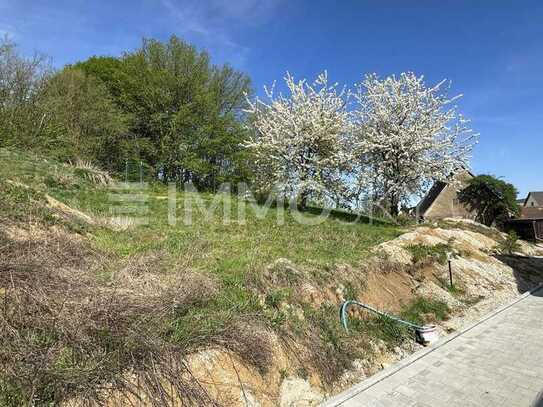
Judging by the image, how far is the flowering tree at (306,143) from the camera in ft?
56.2

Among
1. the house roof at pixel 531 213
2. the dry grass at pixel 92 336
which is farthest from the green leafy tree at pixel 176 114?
the house roof at pixel 531 213

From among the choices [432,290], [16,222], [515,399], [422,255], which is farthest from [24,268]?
[422,255]

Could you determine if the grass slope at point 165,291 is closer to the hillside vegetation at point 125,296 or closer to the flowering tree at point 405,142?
the hillside vegetation at point 125,296

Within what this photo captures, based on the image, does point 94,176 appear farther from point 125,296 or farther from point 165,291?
point 125,296

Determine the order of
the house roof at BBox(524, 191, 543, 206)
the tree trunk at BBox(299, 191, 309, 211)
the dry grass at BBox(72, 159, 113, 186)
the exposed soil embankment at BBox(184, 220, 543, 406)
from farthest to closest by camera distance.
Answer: the house roof at BBox(524, 191, 543, 206), the tree trunk at BBox(299, 191, 309, 211), the dry grass at BBox(72, 159, 113, 186), the exposed soil embankment at BBox(184, 220, 543, 406)

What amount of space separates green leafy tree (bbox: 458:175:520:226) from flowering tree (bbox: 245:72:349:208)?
17767 mm

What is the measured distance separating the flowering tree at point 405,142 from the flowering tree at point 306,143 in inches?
52.2

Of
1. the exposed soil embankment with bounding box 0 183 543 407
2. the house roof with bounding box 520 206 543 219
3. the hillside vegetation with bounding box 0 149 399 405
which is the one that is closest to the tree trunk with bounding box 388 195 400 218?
the hillside vegetation with bounding box 0 149 399 405

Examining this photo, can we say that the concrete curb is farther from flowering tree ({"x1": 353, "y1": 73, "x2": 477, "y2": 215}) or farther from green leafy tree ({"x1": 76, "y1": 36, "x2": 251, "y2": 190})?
green leafy tree ({"x1": 76, "y1": 36, "x2": 251, "y2": 190})

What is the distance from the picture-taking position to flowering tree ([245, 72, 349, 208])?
1712 centimetres

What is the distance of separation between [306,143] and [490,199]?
21.3m

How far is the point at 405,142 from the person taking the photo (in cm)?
1686

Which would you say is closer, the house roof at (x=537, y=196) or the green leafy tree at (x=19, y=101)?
the green leafy tree at (x=19, y=101)

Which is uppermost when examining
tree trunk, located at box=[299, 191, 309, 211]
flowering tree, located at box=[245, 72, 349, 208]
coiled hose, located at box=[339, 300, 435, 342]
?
flowering tree, located at box=[245, 72, 349, 208]
